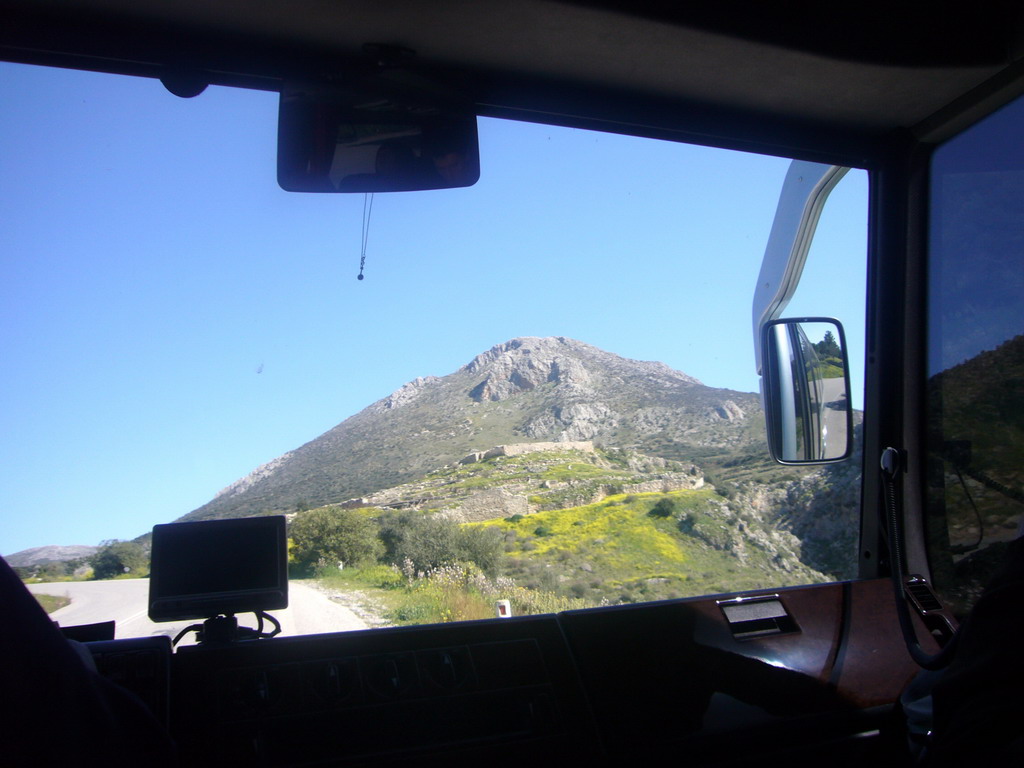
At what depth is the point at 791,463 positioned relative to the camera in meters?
3.31

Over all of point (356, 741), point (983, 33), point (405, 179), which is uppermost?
point (983, 33)

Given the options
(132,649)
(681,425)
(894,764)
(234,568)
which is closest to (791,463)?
(681,425)

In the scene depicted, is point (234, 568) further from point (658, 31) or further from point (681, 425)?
point (658, 31)

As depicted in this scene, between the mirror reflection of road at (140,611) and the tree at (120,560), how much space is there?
3cm

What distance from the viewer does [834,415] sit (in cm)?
347

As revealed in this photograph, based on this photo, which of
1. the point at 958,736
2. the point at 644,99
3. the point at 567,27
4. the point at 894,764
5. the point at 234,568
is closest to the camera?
the point at 958,736

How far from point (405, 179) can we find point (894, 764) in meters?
2.86

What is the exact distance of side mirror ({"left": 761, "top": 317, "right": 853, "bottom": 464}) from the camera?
10.9 feet

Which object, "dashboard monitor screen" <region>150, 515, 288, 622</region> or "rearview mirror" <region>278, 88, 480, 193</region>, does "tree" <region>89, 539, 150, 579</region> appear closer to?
"dashboard monitor screen" <region>150, 515, 288, 622</region>

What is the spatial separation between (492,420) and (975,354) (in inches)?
81.1

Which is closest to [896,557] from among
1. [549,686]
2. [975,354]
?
[975,354]

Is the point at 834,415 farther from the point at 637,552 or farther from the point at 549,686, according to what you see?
the point at 549,686

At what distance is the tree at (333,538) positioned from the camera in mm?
2770

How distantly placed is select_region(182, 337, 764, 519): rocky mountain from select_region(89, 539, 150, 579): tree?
254 millimetres
